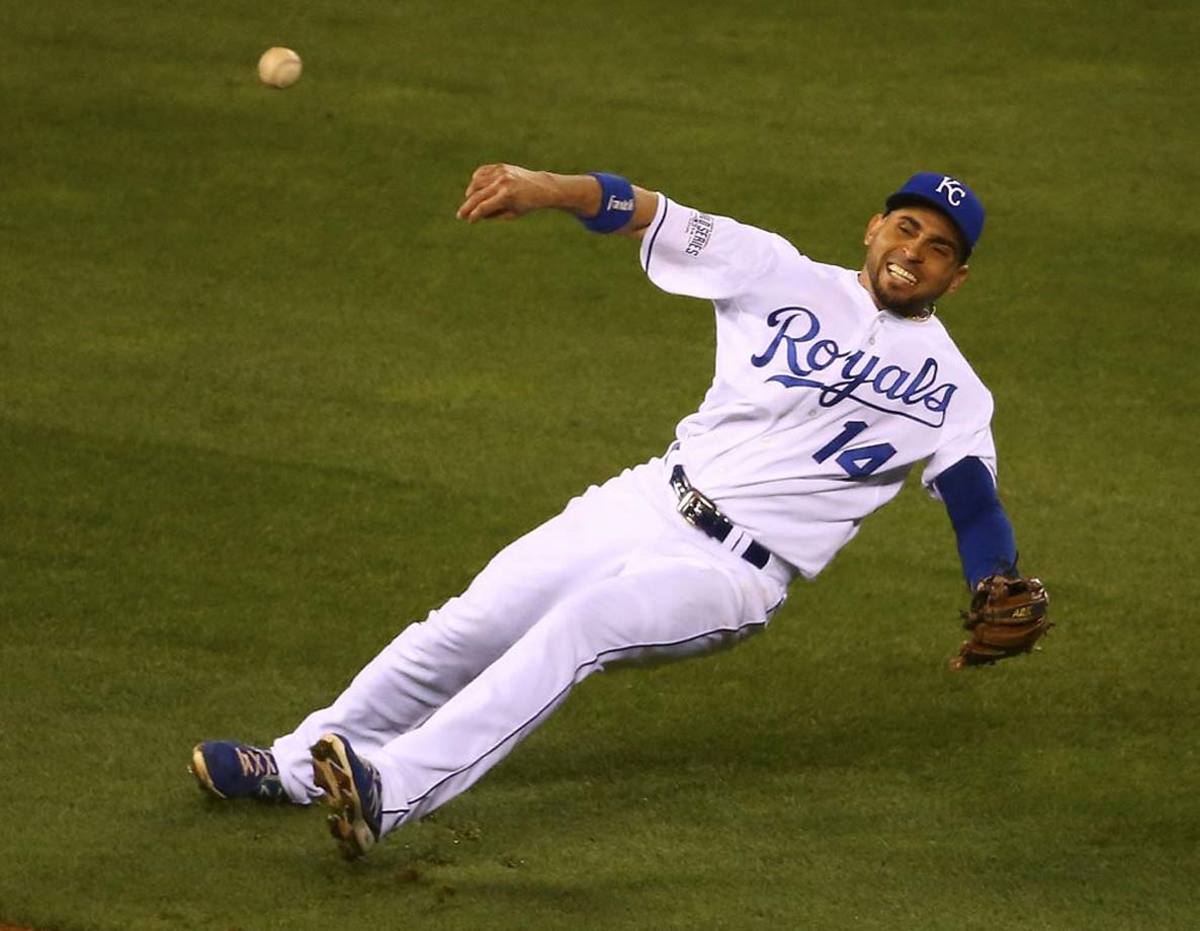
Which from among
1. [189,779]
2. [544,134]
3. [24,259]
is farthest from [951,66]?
[189,779]

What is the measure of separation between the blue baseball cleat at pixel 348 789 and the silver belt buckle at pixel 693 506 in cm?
94

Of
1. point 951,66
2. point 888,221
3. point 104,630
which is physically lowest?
point 104,630

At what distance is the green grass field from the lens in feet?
15.5

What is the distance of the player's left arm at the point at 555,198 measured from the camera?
444 cm

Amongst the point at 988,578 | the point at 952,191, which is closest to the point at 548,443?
the point at 952,191

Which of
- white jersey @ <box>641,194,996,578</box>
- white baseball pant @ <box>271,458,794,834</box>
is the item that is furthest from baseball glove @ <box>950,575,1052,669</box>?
white baseball pant @ <box>271,458,794,834</box>

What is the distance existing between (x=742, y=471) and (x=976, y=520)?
525mm

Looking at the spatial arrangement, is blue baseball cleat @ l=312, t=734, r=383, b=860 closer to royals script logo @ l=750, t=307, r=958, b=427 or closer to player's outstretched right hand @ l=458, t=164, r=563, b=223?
player's outstretched right hand @ l=458, t=164, r=563, b=223

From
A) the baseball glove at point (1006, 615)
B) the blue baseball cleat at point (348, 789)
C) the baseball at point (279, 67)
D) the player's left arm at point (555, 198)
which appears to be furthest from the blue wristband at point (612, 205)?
the baseball at point (279, 67)

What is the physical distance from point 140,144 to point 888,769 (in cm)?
534

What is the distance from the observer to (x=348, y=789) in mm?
4117

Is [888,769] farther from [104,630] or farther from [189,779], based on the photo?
[104,630]

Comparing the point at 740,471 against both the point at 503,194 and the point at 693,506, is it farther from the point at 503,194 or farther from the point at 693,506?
the point at 503,194

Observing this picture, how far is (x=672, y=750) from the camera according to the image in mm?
5285
